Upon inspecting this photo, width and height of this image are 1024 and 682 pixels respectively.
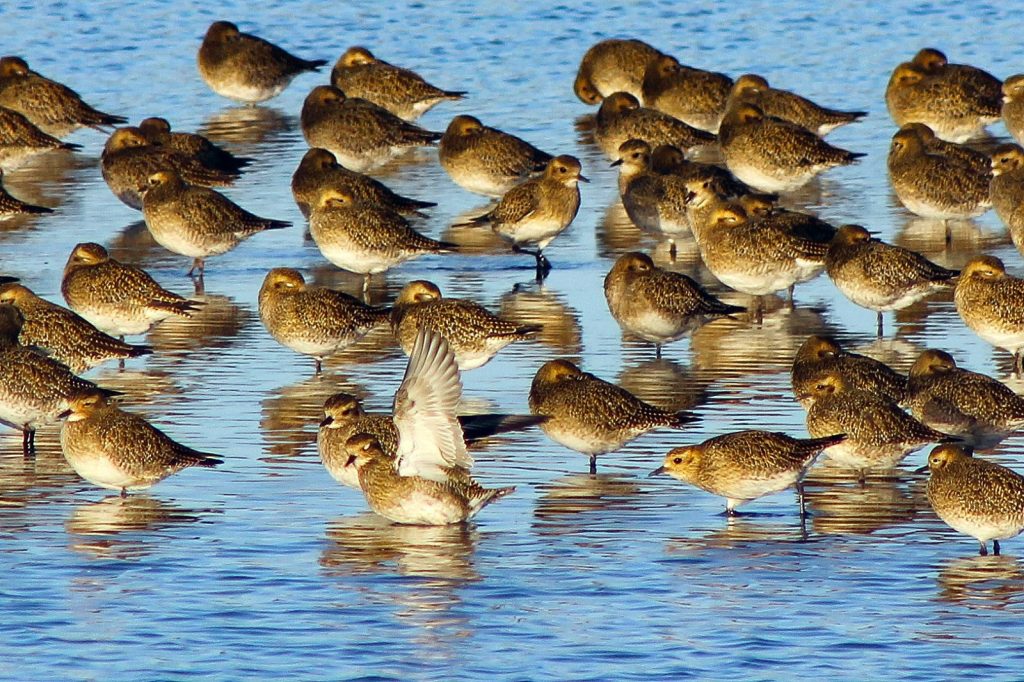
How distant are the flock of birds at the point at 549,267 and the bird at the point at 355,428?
0.06 ft

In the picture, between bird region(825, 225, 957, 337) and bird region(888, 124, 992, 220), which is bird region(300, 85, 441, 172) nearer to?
bird region(888, 124, 992, 220)

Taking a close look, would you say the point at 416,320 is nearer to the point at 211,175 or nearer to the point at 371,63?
the point at 211,175

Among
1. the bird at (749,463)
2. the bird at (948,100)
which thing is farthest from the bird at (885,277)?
the bird at (948,100)

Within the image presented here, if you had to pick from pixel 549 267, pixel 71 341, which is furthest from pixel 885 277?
pixel 71 341

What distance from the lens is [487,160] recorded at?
65.3 ft

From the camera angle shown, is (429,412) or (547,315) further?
(547,315)

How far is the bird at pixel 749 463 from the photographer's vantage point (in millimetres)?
11008

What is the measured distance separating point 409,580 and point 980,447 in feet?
12.9

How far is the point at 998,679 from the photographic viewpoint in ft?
28.9

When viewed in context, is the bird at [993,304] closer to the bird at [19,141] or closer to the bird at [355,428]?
the bird at [355,428]

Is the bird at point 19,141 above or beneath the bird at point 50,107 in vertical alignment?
beneath

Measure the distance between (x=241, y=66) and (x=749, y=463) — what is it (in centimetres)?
1571

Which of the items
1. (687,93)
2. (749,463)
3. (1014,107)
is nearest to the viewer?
(749,463)

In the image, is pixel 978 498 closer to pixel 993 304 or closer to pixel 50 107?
pixel 993 304
